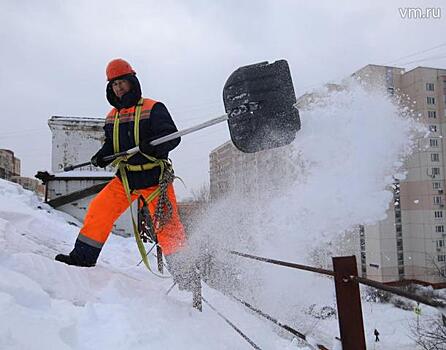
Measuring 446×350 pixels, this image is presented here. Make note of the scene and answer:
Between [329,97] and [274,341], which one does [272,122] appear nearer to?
[329,97]

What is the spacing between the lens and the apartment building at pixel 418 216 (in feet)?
71.8

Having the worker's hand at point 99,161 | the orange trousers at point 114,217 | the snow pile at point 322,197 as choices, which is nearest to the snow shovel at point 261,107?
the snow pile at point 322,197

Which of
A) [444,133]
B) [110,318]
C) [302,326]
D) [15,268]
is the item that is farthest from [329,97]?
[444,133]

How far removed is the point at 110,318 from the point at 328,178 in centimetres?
239

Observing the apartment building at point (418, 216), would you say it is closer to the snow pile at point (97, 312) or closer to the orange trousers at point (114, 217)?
the orange trousers at point (114, 217)

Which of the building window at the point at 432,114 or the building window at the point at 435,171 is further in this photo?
the building window at the point at 435,171

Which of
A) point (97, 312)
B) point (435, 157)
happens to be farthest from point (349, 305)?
point (435, 157)

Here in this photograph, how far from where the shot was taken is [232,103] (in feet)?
10.2

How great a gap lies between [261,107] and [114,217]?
160 cm

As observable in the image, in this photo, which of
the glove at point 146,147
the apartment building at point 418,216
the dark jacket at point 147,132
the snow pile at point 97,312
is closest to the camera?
the snow pile at point 97,312

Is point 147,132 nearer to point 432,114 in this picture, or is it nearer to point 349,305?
point 349,305

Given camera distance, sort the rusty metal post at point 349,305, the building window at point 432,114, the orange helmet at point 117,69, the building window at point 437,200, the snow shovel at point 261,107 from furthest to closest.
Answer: the building window at point 437,200, the building window at point 432,114, the orange helmet at point 117,69, the snow shovel at point 261,107, the rusty metal post at point 349,305

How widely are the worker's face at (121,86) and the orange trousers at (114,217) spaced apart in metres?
0.81

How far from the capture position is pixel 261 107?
3016 mm
